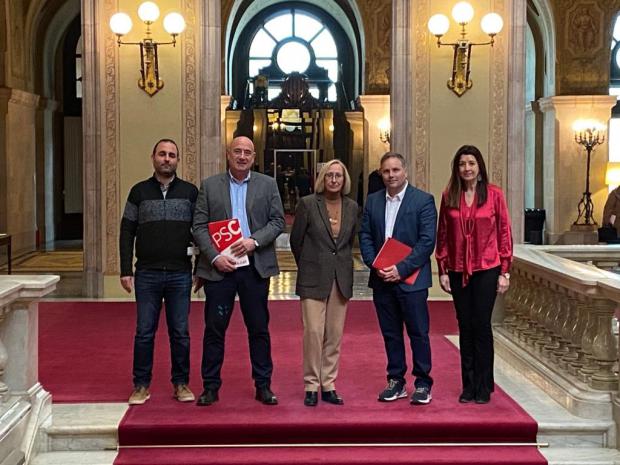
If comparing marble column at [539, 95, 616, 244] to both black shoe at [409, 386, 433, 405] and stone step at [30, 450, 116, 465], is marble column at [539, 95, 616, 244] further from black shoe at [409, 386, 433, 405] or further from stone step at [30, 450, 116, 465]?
stone step at [30, 450, 116, 465]

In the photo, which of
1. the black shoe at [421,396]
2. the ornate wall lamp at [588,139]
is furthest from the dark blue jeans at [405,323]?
the ornate wall lamp at [588,139]

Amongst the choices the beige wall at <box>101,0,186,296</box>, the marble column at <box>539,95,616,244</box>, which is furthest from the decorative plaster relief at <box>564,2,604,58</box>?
the beige wall at <box>101,0,186,296</box>

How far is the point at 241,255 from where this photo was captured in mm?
5781

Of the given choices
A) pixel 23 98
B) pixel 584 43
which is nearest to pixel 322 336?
pixel 23 98

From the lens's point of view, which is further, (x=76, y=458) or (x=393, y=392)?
(x=393, y=392)

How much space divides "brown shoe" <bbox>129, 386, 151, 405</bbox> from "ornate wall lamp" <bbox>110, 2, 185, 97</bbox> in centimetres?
596

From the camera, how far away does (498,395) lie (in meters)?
6.21

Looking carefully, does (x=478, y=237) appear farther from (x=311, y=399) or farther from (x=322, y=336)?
(x=311, y=399)

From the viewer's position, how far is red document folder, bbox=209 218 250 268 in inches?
227

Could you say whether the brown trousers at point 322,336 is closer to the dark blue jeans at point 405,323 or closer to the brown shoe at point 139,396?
the dark blue jeans at point 405,323

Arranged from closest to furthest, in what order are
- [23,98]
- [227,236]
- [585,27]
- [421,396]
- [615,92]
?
[227,236], [421,396], [23,98], [585,27], [615,92]

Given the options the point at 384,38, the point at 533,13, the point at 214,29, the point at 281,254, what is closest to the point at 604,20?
the point at 533,13

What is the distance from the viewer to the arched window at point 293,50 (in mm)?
25812

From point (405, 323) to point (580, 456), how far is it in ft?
4.42
